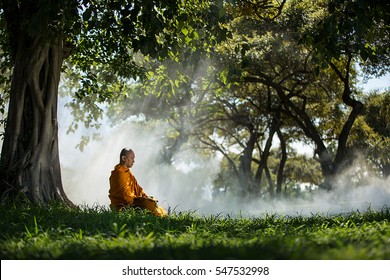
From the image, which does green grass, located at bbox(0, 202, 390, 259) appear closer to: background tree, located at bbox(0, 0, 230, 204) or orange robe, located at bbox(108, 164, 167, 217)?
orange robe, located at bbox(108, 164, 167, 217)

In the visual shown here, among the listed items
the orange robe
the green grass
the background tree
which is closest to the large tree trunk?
the background tree

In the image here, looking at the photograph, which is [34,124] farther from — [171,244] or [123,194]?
[171,244]

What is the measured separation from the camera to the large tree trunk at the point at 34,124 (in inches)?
395

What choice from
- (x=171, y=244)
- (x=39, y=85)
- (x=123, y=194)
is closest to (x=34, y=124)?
(x=39, y=85)

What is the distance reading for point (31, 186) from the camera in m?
9.90

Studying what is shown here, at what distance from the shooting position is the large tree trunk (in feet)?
32.9

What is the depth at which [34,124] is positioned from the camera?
10344 millimetres

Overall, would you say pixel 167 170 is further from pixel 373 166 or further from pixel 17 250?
pixel 17 250

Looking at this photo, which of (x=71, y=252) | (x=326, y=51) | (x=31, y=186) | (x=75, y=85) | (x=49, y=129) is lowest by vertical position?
(x=71, y=252)

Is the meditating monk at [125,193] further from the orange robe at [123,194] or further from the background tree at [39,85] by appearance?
the background tree at [39,85]

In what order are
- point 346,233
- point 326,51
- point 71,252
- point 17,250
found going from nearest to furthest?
point 71,252 < point 17,250 < point 346,233 < point 326,51

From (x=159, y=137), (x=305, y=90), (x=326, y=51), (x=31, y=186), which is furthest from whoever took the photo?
(x=159, y=137)

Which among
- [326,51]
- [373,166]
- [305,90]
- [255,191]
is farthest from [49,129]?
[373,166]

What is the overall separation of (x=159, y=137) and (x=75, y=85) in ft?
57.5
